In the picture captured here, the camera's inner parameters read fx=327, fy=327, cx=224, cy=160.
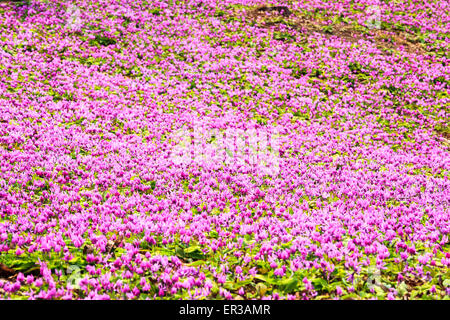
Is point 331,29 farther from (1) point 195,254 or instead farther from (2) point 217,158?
(1) point 195,254

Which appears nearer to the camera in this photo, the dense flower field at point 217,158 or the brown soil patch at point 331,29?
the dense flower field at point 217,158

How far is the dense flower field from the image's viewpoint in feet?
18.2

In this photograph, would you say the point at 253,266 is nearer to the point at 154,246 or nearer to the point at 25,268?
the point at 154,246

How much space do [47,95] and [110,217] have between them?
372 inches

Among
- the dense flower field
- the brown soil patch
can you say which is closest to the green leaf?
the dense flower field

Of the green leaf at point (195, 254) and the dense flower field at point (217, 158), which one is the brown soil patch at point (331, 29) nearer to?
the dense flower field at point (217, 158)

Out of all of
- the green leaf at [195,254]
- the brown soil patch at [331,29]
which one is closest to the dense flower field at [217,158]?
the green leaf at [195,254]

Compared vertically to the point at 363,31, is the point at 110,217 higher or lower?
lower

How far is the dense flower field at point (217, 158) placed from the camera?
554 centimetres

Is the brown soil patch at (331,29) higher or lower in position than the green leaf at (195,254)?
higher

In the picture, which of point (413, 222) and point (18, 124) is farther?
point (18, 124)

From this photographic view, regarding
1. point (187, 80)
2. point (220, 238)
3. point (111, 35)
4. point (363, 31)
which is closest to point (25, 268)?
point (220, 238)

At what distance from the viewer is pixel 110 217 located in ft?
22.7

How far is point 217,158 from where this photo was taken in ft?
34.8
